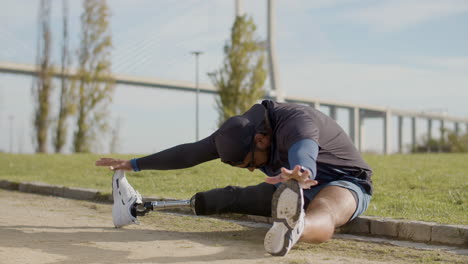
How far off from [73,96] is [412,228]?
24.3m

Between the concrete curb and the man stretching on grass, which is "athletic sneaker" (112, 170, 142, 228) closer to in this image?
the man stretching on grass

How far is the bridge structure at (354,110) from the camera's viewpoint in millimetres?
36688

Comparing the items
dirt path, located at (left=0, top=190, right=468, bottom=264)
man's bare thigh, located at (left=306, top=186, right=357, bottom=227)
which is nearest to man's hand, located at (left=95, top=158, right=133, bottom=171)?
dirt path, located at (left=0, top=190, right=468, bottom=264)

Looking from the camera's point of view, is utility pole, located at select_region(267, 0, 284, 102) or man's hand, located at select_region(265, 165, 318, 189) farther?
utility pole, located at select_region(267, 0, 284, 102)

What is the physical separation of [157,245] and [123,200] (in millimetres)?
807

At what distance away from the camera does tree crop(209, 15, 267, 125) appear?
2892 cm

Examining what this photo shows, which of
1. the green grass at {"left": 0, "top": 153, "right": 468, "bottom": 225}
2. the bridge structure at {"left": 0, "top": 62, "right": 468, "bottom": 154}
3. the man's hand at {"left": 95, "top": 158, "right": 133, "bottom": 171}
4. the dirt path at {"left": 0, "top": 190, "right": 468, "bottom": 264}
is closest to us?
the dirt path at {"left": 0, "top": 190, "right": 468, "bottom": 264}

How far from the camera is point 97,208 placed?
23.2 feet

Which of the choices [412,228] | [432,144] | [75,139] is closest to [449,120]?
[432,144]

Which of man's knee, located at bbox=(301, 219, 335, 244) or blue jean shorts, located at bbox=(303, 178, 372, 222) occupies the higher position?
blue jean shorts, located at bbox=(303, 178, 372, 222)

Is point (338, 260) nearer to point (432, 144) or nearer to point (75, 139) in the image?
point (75, 139)

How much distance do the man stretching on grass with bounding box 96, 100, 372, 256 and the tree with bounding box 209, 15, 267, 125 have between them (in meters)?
23.8

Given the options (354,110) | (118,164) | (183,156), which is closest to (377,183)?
(183,156)

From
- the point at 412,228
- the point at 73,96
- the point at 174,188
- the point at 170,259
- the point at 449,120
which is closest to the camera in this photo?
the point at 170,259
